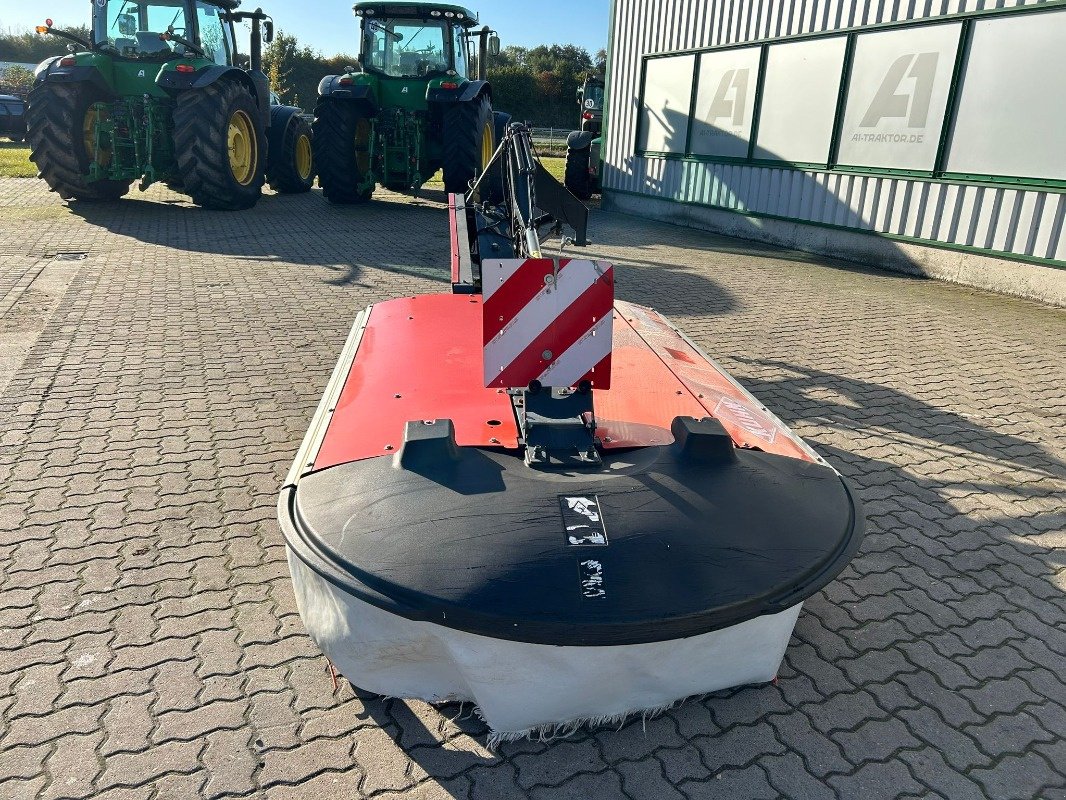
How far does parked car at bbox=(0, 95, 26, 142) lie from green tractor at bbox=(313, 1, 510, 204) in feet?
51.0

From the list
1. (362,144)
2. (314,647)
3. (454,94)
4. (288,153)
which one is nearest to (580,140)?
(454,94)

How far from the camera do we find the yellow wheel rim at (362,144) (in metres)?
12.7

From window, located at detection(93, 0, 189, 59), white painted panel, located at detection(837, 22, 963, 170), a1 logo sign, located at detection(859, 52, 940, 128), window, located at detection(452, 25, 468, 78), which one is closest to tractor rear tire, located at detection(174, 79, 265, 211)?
window, located at detection(93, 0, 189, 59)

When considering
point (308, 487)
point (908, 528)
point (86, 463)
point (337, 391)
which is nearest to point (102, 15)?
point (86, 463)

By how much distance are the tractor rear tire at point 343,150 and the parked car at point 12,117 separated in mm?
15281

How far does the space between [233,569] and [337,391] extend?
2.67ft

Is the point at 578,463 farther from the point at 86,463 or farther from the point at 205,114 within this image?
the point at 205,114

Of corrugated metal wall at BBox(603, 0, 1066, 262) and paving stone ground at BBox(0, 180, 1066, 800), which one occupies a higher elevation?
corrugated metal wall at BBox(603, 0, 1066, 262)

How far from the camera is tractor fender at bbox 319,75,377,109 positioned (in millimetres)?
11805

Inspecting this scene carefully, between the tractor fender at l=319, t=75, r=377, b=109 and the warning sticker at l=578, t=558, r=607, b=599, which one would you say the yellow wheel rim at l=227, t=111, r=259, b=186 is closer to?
the tractor fender at l=319, t=75, r=377, b=109

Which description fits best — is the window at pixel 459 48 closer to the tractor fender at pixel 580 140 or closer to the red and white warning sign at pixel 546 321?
the tractor fender at pixel 580 140

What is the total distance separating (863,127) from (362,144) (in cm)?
783

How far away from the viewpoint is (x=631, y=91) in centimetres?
1337

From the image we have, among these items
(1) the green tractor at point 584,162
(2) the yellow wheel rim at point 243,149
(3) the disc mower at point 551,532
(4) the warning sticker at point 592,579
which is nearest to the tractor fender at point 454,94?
(2) the yellow wheel rim at point 243,149
